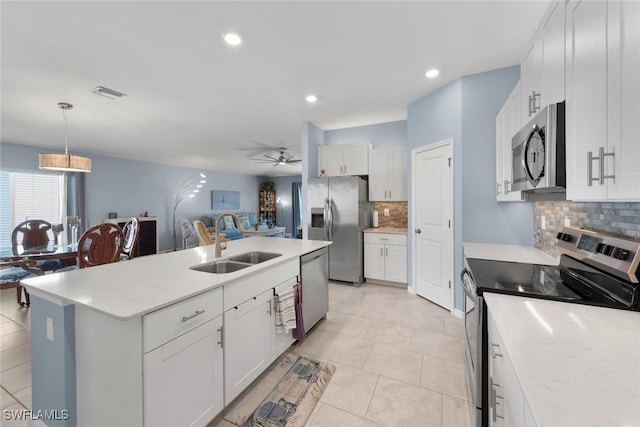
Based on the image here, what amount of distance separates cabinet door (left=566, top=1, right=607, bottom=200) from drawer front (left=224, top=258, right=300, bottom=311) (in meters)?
1.80

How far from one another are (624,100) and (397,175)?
327 cm

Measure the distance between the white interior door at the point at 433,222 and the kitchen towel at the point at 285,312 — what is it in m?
1.96

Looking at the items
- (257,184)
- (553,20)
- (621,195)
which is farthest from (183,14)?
(257,184)

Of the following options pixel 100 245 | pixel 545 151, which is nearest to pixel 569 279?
pixel 545 151

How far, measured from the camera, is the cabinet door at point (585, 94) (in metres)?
0.98

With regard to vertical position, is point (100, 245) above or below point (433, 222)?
below

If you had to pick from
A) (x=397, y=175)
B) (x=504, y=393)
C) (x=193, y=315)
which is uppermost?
(x=397, y=175)

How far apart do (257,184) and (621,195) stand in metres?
10.4

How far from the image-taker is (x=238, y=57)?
7.65 feet

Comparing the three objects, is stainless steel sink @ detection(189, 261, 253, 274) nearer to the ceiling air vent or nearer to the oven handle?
the oven handle

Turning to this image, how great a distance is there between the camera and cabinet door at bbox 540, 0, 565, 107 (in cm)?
128

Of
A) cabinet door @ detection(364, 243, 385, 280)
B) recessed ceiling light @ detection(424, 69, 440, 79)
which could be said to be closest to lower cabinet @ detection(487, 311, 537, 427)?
recessed ceiling light @ detection(424, 69, 440, 79)

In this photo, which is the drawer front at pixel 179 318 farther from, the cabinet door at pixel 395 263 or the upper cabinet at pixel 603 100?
the cabinet door at pixel 395 263

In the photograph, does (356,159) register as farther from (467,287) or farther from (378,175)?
(467,287)
